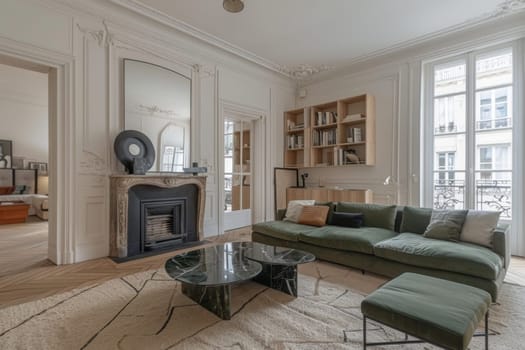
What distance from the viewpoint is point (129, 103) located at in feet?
11.8

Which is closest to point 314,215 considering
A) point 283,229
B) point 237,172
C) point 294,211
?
point 294,211

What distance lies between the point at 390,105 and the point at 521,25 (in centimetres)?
178

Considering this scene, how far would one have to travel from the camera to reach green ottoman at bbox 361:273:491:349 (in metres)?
1.25

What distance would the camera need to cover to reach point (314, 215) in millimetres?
3643

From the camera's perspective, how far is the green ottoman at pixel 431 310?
1.25 metres

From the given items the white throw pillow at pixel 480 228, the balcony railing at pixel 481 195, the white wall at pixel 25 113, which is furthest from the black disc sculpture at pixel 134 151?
the white wall at pixel 25 113

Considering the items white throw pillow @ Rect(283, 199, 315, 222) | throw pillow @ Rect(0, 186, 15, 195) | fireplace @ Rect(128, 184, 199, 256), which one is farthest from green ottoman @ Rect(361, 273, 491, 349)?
throw pillow @ Rect(0, 186, 15, 195)

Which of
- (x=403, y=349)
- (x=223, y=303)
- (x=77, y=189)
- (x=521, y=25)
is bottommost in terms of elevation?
(x=403, y=349)

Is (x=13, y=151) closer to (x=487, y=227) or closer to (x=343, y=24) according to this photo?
(x=343, y=24)

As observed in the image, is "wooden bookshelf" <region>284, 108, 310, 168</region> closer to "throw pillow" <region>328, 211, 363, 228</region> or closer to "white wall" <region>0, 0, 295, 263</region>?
"throw pillow" <region>328, 211, 363, 228</region>

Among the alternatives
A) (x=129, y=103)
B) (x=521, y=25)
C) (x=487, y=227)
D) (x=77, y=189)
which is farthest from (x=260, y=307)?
(x=521, y=25)

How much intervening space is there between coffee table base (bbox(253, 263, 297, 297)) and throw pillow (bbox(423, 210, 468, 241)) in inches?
61.7

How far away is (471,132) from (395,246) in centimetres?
254

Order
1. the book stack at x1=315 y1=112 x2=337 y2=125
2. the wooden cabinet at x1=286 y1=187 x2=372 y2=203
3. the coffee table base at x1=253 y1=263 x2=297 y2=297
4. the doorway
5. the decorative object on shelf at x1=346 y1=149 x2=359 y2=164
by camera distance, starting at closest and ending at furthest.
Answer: the coffee table base at x1=253 y1=263 x2=297 y2=297 → the wooden cabinet at x1=286 y1=187 x2=372 y2=203 → the decorative object on shelf at x1=346 y1=149 x2=359 y2=164 → the book stack at x1=315 y1=112 x2=337 y2=125 → the doorway
